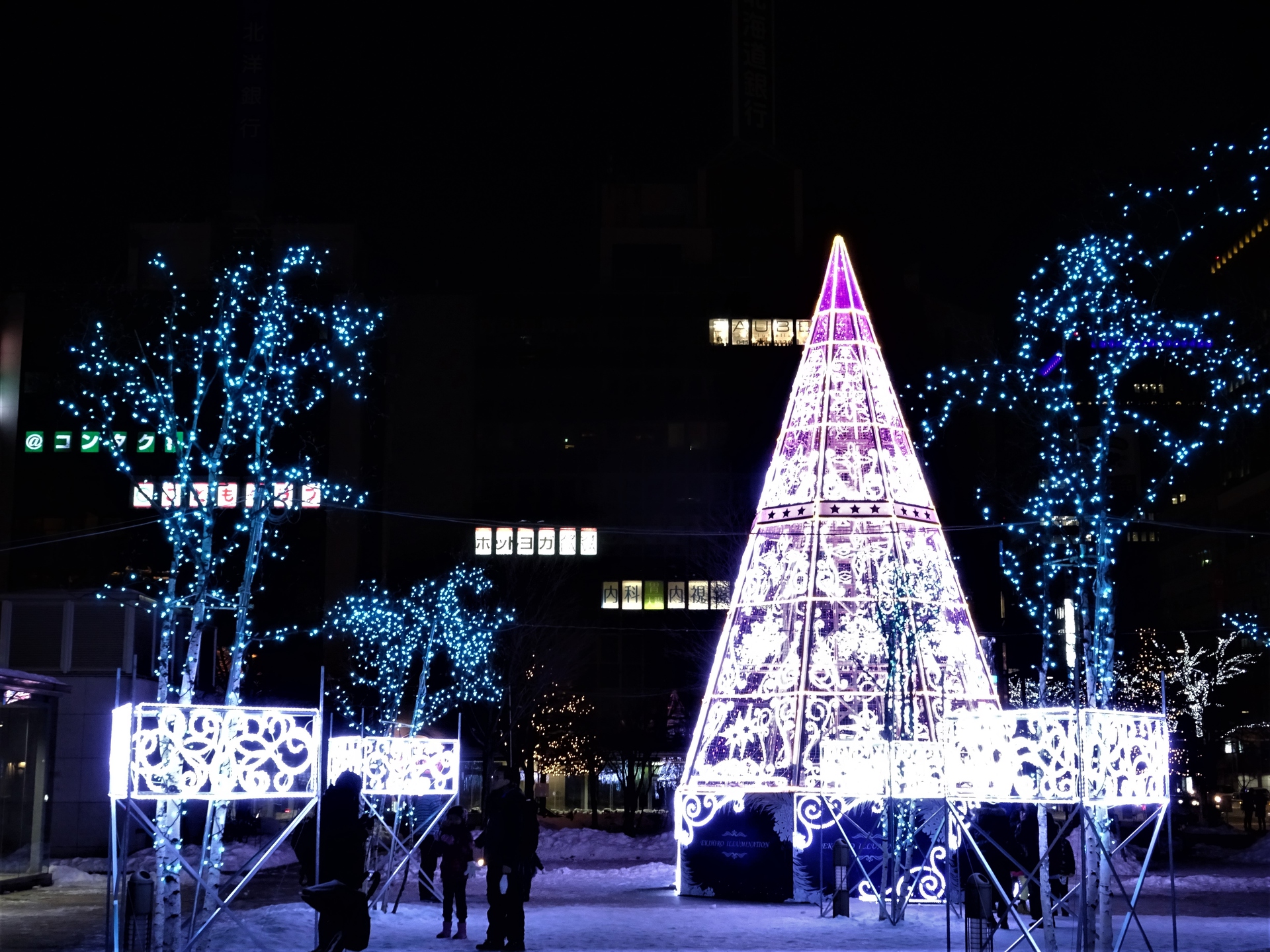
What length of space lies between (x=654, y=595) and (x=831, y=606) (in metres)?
50.6

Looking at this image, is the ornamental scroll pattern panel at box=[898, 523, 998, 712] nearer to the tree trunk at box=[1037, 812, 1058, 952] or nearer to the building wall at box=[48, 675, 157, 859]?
the tree trunk at box=[1037, 812, 1058, 952]

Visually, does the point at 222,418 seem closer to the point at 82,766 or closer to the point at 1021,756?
the point at 1021,756

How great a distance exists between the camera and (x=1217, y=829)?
51.3 m

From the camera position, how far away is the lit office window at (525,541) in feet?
230

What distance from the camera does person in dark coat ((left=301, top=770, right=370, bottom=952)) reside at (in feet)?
35.8

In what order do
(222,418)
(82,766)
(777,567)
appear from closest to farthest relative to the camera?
(222,418) < (777,567) < (82,766)

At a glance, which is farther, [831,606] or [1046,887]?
[831,606]

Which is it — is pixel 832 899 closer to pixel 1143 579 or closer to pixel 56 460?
pixel 56 460

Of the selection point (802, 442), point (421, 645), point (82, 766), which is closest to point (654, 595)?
point (421, 645)

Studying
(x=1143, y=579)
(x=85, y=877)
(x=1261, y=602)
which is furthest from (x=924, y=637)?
(x=1143, y=579)

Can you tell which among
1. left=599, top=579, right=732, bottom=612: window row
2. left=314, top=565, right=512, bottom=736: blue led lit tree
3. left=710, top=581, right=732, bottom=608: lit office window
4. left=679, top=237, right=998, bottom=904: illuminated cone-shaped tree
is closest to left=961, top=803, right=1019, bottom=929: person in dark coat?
left=679, top=237, right=998, bottom=904: illuminated cone-shaped tree

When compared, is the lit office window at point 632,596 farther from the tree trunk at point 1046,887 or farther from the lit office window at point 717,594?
the tree trunk at point 1046,887

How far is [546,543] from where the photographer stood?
233 ft

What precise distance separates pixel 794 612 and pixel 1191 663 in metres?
36.5
